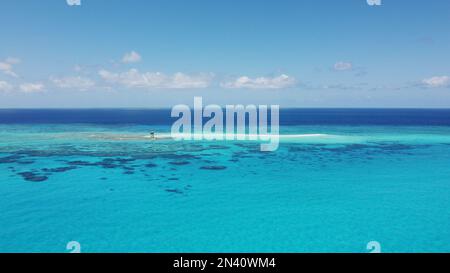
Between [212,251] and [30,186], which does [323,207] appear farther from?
[30,186]

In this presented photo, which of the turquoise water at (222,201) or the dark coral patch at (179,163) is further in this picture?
the dark coral patch at (179,163)

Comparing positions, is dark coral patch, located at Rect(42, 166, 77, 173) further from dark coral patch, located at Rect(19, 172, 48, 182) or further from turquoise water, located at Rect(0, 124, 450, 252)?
dark coral patch, located at Rect(19, 172, 48, 182)

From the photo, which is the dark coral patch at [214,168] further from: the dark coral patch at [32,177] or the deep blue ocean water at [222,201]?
the dark coral patch at [32,177]

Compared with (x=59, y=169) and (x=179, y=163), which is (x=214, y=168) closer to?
(x=179, y=163)

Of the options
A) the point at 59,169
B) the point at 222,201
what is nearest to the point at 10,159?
the point at 59,169

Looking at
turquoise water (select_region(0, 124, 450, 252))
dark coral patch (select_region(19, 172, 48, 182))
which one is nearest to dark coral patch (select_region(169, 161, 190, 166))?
turquoise water (select_region(0, 124, 450, 252))

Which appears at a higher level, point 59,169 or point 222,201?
point 59,169

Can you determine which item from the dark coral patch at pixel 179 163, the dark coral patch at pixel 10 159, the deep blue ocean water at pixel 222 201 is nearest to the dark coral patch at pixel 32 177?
the deep blue ocean water at pixel 222 201
